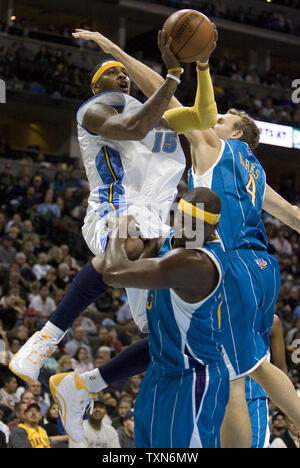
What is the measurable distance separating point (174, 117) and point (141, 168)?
0.41 meters

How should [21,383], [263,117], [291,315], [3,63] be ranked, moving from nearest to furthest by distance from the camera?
[21,383], [291,315], [3,63], [263,117]

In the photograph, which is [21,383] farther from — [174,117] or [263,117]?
[263,117]

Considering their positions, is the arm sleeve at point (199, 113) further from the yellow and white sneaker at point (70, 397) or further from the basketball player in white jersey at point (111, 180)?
the yellow and white sneaker at point (70, 397)

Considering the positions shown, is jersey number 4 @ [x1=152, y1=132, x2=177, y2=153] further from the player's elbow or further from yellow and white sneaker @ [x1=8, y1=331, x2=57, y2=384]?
yellow and white sneaker @ [x1=8, y1=331, x2=57, y2=384]

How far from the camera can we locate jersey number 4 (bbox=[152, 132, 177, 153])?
4641 mm

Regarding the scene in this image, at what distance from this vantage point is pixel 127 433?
911cm

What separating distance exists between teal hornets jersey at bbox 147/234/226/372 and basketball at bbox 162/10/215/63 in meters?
1.00

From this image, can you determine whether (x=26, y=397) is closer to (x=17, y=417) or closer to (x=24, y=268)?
(x=17, y=417)

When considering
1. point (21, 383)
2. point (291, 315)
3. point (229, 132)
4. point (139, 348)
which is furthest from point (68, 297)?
point (291, 315)

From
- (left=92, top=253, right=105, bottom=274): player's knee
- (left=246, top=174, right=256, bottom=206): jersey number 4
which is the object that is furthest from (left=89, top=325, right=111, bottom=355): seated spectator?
(left=92, top=253, right=105, bottom=274): player's knee

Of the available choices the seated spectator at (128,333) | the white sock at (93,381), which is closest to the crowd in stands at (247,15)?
the seated spectator at (128,333)

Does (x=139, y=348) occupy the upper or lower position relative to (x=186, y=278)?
lower

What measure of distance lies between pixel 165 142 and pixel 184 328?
136 centimetres

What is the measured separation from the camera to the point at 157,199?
463 centimetres
